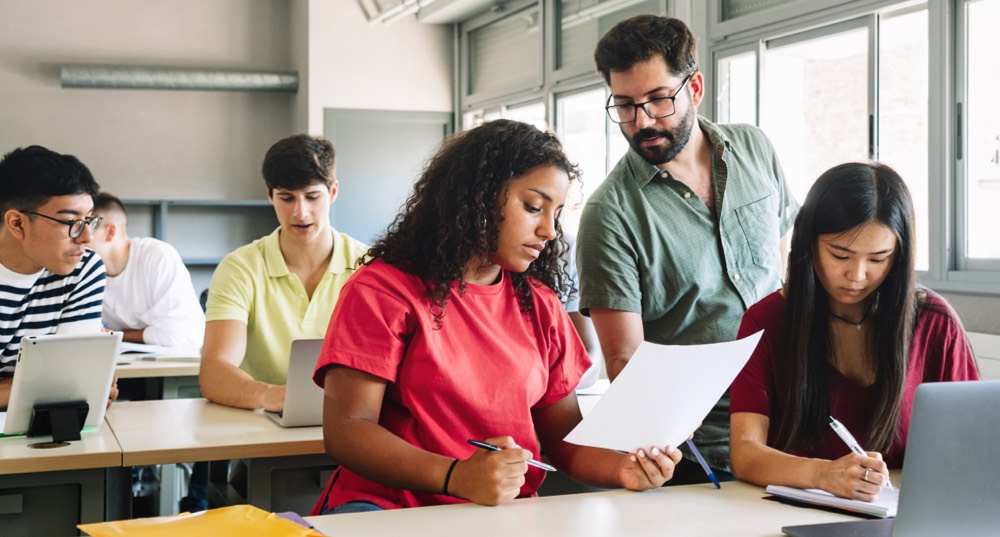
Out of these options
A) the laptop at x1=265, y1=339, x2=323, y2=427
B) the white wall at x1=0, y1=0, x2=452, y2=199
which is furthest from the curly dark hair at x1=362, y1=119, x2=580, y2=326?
the white wall at x1=0, y1=0, x2=452, y2=199

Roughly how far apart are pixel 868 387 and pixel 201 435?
1508 mm

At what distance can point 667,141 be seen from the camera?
2240mm

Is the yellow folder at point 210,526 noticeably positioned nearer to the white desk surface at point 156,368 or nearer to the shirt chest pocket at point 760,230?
the shirt chest pocket at point 760,230

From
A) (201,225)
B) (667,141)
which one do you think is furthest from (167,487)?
(201,225)

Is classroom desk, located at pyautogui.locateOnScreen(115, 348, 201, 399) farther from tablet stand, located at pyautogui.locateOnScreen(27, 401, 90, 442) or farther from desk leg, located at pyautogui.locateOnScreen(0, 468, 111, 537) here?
desk leg, located at pyautogui.locateOnScreen(0, 468, 111, 537)

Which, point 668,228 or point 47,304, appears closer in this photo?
point 668,228

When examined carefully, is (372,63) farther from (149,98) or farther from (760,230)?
(760,230)

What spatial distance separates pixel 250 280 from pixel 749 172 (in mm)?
1468

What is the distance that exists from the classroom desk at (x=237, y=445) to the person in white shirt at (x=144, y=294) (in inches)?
73.4

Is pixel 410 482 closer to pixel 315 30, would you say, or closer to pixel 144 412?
pixel 144 412

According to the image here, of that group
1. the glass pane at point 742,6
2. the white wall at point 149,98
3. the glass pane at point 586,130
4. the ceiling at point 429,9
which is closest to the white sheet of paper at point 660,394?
the glass pane at point 742,6

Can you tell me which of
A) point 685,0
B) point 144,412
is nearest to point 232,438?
point 144,412

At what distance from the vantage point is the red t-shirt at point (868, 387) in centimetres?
185

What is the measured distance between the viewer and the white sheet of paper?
60.6 inches
